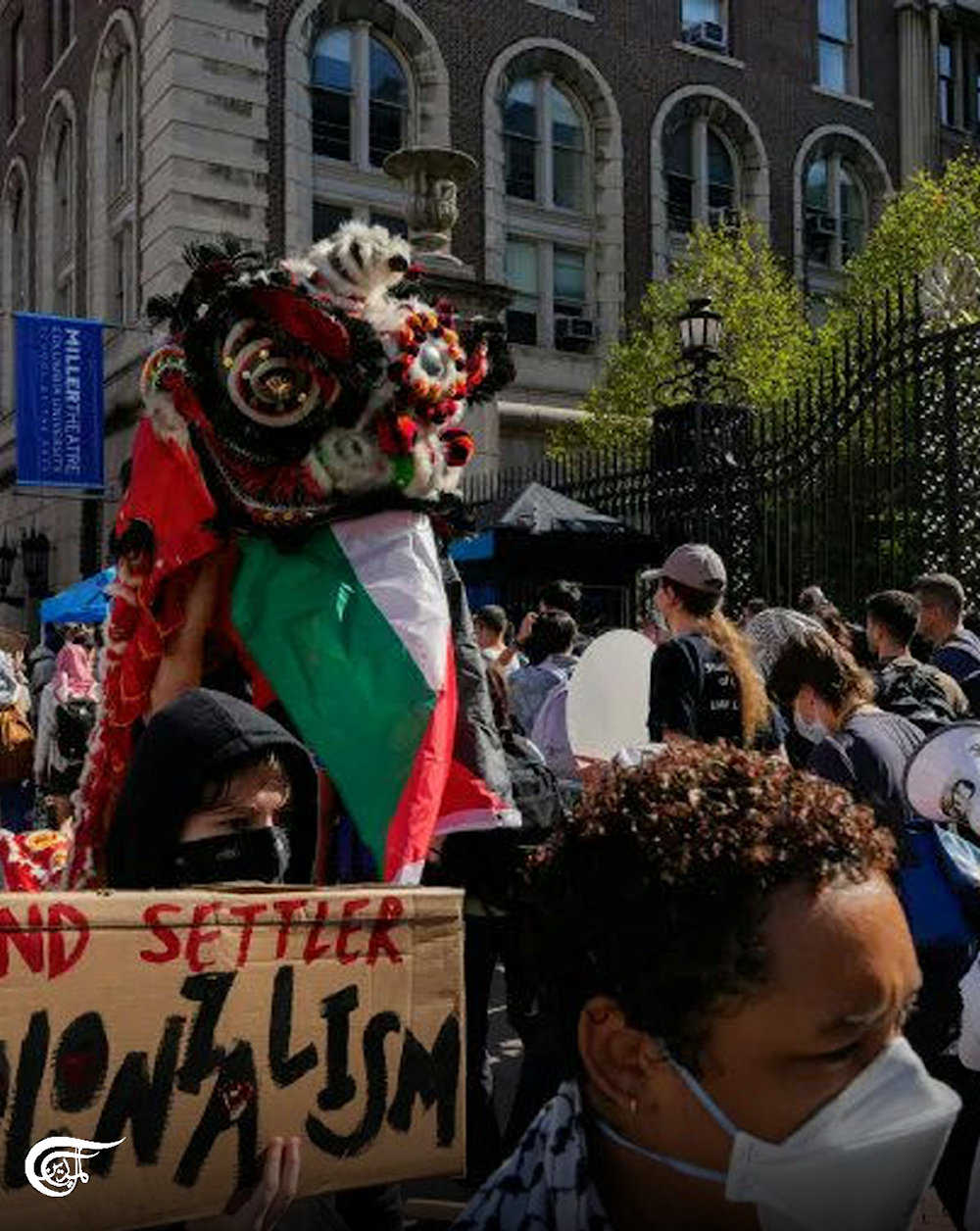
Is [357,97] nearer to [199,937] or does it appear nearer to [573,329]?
[573,329]

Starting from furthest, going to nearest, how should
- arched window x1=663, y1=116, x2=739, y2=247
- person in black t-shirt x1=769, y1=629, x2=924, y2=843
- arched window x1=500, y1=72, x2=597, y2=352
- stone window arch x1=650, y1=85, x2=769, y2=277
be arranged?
arched window x1=663, y1=116, x2=739, y2=247 < stone window arch x1=650, y1=85, x2=769, y2=277 < arched window x1=500, y1=72, x2=597, y2=352 < person in black t-shirt x1=769, y1=629, x2=924, y2=843

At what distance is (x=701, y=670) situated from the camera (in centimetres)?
495

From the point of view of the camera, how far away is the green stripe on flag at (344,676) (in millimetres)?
2869

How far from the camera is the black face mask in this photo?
2.32 m

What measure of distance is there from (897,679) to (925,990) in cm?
187

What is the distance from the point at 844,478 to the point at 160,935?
10.7 meters

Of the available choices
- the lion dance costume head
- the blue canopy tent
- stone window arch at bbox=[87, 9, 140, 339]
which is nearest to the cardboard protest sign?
the lion dance costume head

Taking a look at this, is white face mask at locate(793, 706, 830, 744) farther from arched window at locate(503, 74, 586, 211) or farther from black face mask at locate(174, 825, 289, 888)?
arched window at locate(503, 74, 586, 211)

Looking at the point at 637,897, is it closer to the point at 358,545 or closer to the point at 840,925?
the point at 840,925

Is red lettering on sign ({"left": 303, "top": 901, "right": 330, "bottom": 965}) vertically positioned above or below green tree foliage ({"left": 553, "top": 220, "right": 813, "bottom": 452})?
below

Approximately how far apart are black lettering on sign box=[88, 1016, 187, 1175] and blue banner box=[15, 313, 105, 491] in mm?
18804

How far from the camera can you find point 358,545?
118 inches

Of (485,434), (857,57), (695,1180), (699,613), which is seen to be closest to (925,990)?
(699,613)

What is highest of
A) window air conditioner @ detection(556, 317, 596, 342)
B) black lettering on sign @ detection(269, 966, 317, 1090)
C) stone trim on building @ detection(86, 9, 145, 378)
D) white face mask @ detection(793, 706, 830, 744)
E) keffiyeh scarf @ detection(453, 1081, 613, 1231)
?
stone trim on building @ detection(86, 9, 145, 378)
